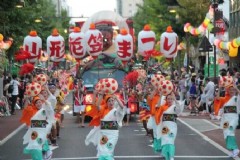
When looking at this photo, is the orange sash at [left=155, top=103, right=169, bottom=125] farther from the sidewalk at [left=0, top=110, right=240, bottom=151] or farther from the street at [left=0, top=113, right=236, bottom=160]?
the sidewalk at [left=0, top=110, right=240, bottom=151]

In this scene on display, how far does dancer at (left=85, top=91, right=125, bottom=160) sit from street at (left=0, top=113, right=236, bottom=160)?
242 centimetres

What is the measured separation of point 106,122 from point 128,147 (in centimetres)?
465

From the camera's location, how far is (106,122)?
44.8ft

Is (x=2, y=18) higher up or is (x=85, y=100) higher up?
(x=2, y=18)

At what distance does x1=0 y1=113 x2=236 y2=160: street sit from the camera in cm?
1644

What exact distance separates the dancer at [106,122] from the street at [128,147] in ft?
7.92

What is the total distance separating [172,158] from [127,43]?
1068 centimetres

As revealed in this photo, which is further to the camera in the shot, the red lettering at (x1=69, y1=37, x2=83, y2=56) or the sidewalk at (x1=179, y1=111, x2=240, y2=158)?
the red lettering at (x1=69, y1=37, x2=83, y2=56)

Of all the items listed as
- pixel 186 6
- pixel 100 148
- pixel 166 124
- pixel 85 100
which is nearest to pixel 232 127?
pixel 166 124

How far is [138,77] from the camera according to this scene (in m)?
24.1

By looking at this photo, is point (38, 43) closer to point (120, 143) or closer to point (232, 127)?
point (120, 143)

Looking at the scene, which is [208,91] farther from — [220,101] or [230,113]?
[230,113]

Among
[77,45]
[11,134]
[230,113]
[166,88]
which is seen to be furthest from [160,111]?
[77,45]

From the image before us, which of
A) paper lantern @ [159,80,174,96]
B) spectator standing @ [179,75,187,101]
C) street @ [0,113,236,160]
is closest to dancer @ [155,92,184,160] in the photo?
paper lantern @ [159,80,174,96]
